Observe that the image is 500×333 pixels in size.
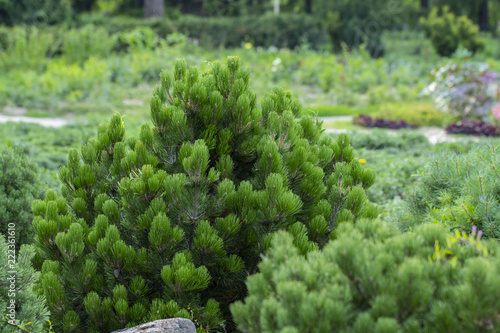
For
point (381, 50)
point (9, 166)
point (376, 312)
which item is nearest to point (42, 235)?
point (9, 166)

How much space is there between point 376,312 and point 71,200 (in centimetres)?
193

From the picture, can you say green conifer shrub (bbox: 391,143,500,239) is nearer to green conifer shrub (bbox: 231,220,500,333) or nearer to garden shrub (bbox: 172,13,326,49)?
green conifer shrub (bbox: 231,220,500,333)

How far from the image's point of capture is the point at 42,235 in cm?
238

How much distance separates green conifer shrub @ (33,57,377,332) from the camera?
2219mm

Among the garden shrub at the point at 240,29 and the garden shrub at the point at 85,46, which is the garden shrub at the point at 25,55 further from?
the garden shrub at the point at 240,29

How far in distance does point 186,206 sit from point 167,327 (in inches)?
22.7

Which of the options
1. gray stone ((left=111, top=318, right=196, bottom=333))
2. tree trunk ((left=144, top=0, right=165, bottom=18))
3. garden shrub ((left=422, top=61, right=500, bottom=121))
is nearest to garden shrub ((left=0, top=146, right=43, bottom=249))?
gray stone ((left=111, top=318, right=196, bottom=333))

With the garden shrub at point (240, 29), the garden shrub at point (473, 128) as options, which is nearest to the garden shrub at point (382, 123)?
the garden shrub at point (473, 128)

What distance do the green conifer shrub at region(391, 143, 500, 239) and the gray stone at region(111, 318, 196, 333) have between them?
144cm

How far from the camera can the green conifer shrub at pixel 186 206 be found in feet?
7.28

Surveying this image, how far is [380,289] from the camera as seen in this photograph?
1.43 metres

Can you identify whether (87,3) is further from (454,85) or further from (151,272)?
(151,272)

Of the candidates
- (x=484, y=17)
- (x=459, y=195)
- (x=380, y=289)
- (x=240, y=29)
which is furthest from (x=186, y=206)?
(x=484, y=17)

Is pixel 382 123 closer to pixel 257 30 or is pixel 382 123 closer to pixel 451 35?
pixel 451 35
